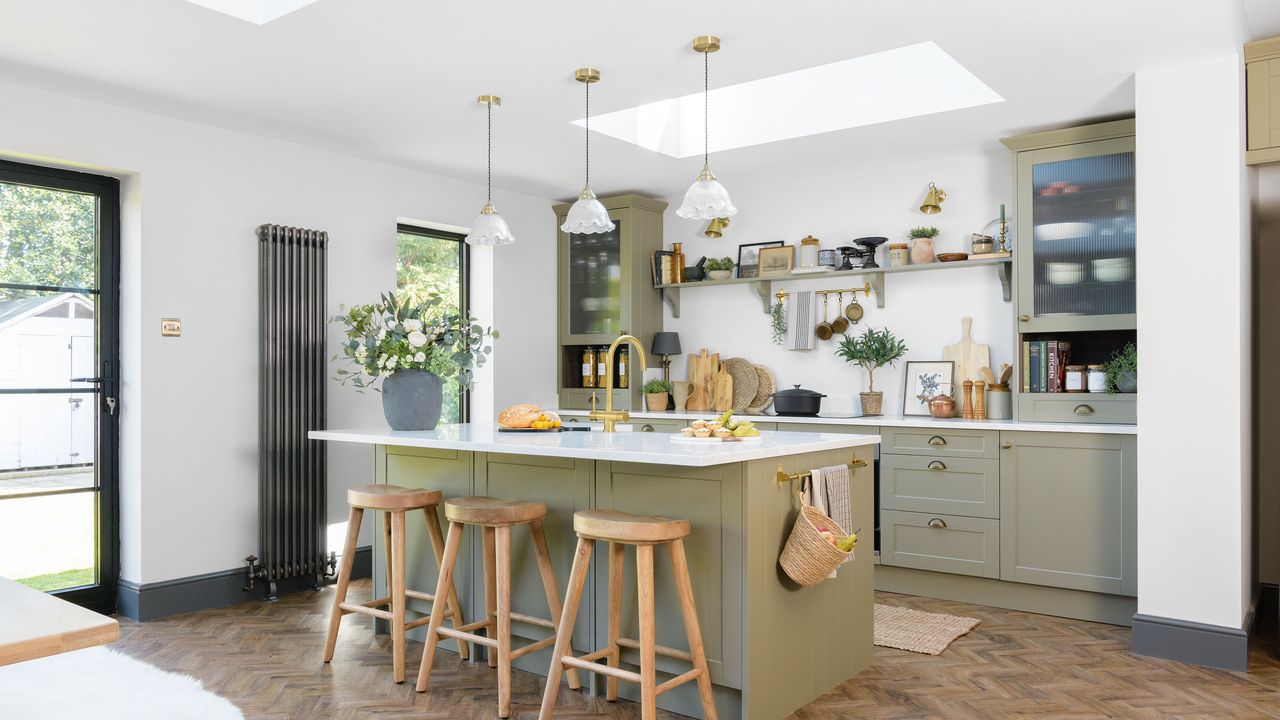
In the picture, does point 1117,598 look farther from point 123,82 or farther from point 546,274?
point 123,82

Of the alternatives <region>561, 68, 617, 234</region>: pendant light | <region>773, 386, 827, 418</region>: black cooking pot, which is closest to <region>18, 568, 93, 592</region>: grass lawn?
<region>561, 68, 617, 234</region>: pendant light

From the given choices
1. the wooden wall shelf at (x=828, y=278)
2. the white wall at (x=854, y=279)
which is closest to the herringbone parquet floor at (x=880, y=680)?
the white wall at (x=854, y=279)

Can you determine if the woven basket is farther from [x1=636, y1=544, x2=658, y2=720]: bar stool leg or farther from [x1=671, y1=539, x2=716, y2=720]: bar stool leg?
[x1=636, y1=544, x2=658, y2=720]: bar stool leg

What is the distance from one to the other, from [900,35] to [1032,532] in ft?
8.47

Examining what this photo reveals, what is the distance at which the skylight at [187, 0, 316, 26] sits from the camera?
10.4ft

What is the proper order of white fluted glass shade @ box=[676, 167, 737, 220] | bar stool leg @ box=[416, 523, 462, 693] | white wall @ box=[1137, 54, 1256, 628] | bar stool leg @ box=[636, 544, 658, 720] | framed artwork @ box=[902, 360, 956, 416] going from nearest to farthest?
bar stool leg @ box=[636, 544, 658, 720] → bar stool leg @ box=[416, 523, 462, 693] → white fluted glass shade @ box=[676, 167, 737, 220] → white wall @ box=[1137, 54, 1256, 628] → framed artwork @ box=[902, 360, 956, 416]

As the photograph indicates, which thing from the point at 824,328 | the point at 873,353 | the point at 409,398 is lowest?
the point at 409,398

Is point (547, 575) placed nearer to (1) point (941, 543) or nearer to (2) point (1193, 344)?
(1) point (941, 543)

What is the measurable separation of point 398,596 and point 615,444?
1124mm

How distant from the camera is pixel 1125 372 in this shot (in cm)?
446

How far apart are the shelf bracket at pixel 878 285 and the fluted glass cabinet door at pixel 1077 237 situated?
976mm

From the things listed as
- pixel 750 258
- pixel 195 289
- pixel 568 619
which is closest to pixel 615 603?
pixel 568 619

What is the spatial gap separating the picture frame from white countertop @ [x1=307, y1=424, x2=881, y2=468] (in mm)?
2365

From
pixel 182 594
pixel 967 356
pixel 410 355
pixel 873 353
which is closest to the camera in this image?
pixel 410 355
